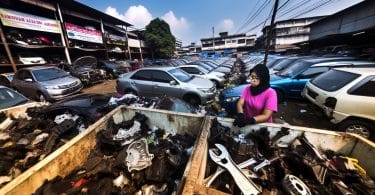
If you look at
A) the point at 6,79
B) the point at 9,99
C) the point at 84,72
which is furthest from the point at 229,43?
the point at 9,99

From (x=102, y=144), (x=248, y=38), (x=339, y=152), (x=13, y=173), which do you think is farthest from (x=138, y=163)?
(x=248, y=38)

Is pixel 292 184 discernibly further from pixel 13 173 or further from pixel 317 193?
pixel 13 173

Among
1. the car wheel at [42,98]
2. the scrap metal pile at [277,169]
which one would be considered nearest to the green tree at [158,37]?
the car wheel at [42,98]

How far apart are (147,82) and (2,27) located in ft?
34.4

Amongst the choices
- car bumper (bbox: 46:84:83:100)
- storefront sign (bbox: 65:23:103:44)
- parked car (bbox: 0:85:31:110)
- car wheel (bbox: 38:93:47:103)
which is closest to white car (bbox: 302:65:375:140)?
parked car (bbox: 0:85:31:110)

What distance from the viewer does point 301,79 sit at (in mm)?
5809

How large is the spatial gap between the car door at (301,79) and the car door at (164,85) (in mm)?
4448

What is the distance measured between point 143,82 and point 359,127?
21.5 feet

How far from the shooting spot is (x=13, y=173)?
2.22 metres

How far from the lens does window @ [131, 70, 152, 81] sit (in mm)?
6328

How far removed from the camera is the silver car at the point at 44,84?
637 centimetres

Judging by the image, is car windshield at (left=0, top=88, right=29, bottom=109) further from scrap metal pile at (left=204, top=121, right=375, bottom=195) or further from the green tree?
the green tree

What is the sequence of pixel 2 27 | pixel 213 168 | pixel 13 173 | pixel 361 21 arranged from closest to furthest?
pixel 213 168, pixel 13 173, pixel 2 27, pixel 361 21

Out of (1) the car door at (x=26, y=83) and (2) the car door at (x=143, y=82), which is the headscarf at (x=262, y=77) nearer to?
(2) the car door at (x=143, y=82)
